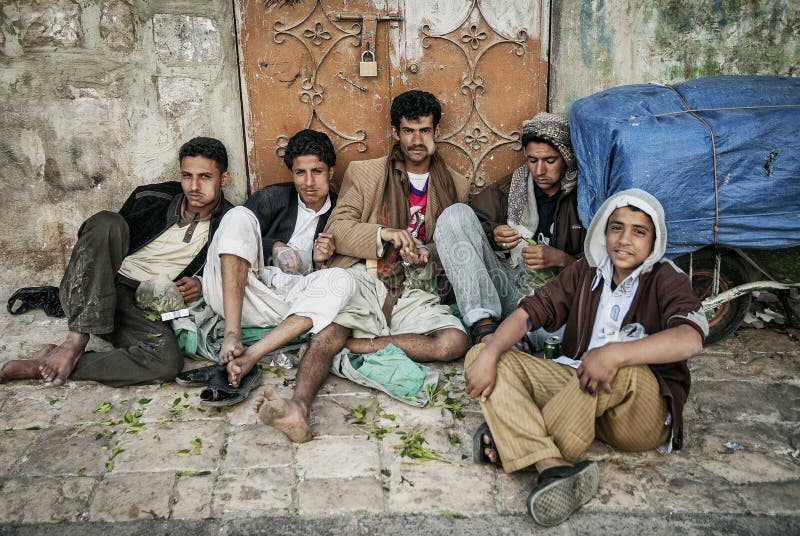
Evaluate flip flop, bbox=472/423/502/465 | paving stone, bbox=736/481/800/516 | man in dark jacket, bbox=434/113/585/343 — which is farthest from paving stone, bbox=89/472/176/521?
paving stone, bbox=736/481/800/516

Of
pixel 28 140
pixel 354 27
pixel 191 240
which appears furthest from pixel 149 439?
pixel 354 27

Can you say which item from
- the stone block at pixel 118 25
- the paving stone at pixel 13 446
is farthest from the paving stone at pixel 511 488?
the stone block at pixel 118 25

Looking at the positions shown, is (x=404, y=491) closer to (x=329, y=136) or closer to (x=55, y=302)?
(x=329, y=136)

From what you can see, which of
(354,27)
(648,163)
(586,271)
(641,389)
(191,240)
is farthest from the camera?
(354,27)

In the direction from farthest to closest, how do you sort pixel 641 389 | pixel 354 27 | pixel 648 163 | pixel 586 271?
pixel 354 27 → pixel 648 163 → pixel 586 271 → pixel 641 389

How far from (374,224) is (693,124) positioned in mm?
1872

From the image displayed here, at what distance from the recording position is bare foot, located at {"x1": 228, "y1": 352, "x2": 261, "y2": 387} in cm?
341

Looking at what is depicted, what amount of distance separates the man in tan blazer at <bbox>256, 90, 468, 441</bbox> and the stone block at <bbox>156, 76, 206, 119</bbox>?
1.17 metres

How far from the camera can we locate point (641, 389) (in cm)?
269

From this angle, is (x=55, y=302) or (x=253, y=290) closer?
(x=253, y=290)

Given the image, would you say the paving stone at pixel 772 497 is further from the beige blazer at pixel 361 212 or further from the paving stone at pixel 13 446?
the paving stone at pixel 13 446

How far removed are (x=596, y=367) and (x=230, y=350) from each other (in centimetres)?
186

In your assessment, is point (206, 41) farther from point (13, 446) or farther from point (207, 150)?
point (13, 446)

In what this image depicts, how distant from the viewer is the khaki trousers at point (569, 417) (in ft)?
8.79
